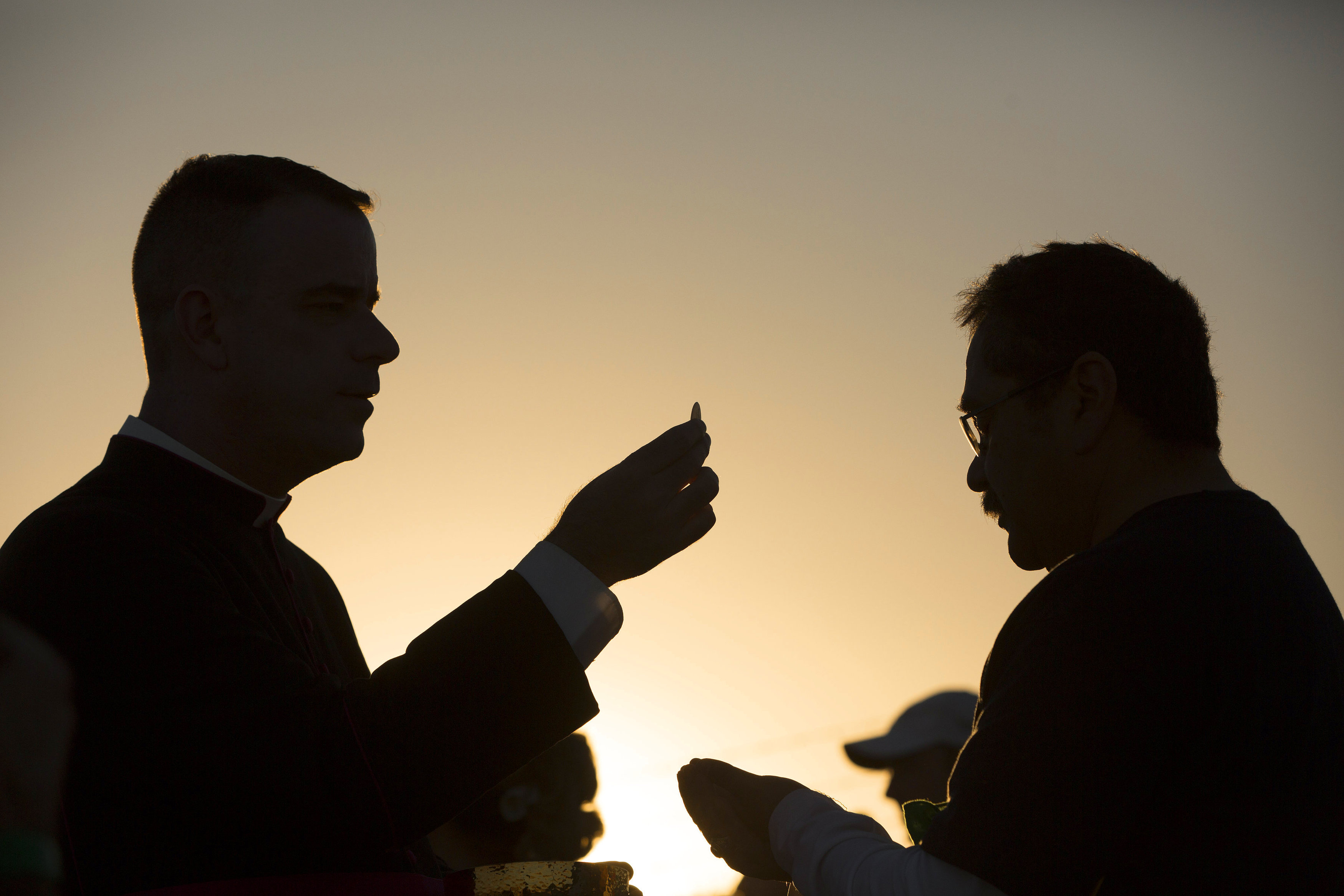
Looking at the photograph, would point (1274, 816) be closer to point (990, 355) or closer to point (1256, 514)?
point (1256, 514)

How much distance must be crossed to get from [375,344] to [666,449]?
3.03 feet

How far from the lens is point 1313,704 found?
83.4 inches

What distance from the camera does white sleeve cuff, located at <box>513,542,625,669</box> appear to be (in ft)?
7.20

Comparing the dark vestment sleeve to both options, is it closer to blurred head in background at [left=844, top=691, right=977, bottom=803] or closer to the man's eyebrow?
the man's eyebrow

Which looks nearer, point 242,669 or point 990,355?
point 242,669

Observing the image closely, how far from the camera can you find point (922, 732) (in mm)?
5969

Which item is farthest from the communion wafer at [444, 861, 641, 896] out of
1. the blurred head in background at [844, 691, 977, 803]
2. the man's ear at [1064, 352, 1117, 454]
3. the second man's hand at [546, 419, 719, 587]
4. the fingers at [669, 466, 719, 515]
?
the blurred head in background at [844, 691, 977, 803]

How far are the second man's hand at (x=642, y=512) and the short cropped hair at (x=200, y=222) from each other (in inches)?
47.9

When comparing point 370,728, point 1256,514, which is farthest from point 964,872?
point 370,728

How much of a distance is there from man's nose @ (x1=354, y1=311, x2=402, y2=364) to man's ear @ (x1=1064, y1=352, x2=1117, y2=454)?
5.73 ft

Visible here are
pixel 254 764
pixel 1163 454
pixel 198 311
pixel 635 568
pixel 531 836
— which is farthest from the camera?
pixel 531 836

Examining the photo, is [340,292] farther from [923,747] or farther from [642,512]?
[923,747]

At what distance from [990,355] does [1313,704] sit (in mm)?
1159

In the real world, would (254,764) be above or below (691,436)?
below
